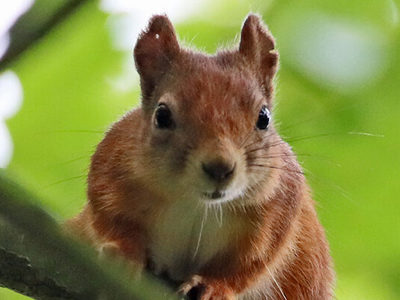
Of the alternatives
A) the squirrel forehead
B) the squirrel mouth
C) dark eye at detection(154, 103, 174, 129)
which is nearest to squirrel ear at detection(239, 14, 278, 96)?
the squirrel forehead

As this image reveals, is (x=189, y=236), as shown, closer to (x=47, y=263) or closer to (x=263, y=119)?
(x=263, y=119)

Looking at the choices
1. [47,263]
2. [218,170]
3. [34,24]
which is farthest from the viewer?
[218,170]

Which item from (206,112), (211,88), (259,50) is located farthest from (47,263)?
(259,50)

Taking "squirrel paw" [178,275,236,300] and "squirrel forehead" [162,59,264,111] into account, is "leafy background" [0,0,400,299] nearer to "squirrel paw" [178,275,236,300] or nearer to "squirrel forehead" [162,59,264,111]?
"squirrel forehead" [162,59,264,111]

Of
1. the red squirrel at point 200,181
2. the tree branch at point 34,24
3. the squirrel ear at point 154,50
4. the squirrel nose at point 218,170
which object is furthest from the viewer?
the squirrel ear at point 154,50

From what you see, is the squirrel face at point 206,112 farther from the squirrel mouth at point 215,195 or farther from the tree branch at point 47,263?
the tree branch at point 47,263

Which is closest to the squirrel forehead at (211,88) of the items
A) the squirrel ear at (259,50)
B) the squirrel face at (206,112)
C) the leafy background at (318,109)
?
the squirrel face at (206,112)
